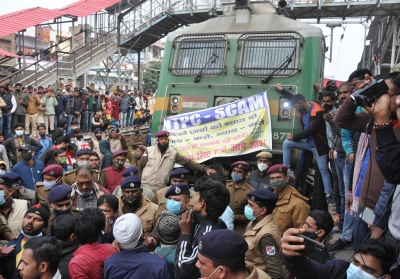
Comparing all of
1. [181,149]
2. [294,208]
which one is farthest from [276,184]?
[181,149]

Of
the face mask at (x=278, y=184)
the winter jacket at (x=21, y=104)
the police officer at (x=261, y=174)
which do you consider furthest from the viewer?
the winter jacket at (x=21, y=104)

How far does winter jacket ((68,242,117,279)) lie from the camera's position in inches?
117

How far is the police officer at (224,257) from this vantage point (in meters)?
2.22

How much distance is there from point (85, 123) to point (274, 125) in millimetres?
10384

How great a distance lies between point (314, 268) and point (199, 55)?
529cm

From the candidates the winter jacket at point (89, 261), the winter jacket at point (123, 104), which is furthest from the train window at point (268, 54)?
the winter jacket at point (123, 104)

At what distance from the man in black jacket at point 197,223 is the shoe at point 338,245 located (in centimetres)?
210

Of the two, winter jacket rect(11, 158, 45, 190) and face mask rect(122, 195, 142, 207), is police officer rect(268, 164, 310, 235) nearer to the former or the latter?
face mask rect(122, 195, 142, 207)

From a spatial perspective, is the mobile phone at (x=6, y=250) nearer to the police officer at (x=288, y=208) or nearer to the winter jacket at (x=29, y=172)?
the police officer at (x=288, y=208)

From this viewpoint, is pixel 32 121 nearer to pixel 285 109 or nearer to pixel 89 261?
pixel 285 109

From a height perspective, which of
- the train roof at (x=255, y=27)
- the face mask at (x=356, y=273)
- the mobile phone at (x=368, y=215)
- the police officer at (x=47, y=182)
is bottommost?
the police officer at (x=47, y=182)

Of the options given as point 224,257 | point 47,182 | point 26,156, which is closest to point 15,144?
point 26,156

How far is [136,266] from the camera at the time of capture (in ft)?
9.32

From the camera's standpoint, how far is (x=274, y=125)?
6484 mm
